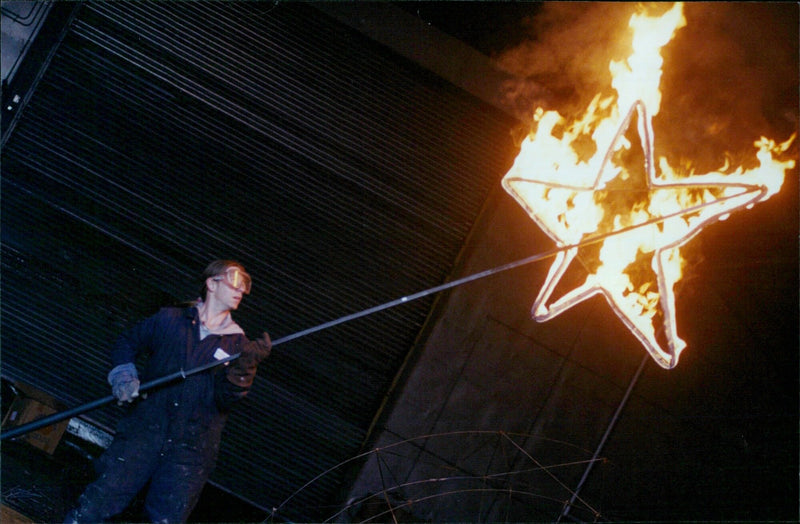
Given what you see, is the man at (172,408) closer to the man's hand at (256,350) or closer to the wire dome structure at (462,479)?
the man's hand at (256,350)

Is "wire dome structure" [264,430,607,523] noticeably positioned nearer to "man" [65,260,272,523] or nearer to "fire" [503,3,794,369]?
"fire" [503,3,794,369]

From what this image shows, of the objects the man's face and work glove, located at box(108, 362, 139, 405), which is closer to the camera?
work glove, located at box(108, 362, 139, 405)

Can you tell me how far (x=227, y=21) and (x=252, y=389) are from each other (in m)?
4.01

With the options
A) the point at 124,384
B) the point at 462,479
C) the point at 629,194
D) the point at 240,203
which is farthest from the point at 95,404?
the point at 629,194

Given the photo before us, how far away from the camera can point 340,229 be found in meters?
6.84

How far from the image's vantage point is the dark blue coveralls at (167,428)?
13.8 feet

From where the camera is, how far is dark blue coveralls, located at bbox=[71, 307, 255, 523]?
4207 millimetres

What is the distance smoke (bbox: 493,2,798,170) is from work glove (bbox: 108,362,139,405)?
4857 mm

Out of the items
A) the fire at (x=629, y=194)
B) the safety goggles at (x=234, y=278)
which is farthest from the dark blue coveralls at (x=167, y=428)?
the fire at (x=629, y=194)

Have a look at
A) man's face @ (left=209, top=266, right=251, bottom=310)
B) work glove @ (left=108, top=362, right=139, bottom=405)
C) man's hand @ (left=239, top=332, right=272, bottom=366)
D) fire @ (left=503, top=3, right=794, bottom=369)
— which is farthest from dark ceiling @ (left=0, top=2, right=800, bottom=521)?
work glove @ (left=108, top=362, right=139, bottom=405)

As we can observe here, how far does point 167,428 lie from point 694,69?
6.10 metres

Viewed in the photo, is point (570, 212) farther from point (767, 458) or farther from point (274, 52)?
point (767, 458)

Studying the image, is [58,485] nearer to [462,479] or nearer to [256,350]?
[256,350]

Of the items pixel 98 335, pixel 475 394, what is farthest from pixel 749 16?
pixel 98 335
